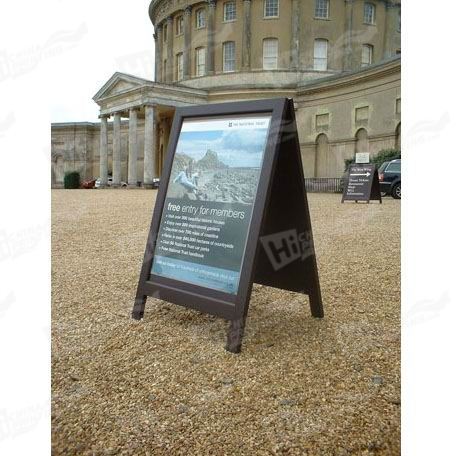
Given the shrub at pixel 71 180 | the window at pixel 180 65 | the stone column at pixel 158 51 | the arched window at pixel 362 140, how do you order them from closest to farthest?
the arched window at pixel 362 140
the window at pixel 180 65
the shrub at pixel 71 180
the stone column at pixel 158 51

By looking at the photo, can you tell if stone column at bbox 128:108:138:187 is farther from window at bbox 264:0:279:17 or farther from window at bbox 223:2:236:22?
window at bbox 264:0:279:17

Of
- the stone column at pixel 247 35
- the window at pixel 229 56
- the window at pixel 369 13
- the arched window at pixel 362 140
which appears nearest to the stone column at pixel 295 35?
the stone column at pixel 247 35

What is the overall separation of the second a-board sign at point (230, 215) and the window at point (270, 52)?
1543 inches

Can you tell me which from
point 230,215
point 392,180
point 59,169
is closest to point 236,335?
point 230,215

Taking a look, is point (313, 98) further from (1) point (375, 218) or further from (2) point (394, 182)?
(1) point (375, 218)

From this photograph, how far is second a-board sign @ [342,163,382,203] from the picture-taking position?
52.7ft

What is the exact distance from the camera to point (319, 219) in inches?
459

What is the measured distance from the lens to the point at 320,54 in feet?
134

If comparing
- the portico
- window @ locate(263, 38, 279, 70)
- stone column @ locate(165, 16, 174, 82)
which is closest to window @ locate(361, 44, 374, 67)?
window @ locate(263, 38, 279, 70)

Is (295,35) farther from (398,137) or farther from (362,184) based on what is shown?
(362,184)

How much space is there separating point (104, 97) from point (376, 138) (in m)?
22.1

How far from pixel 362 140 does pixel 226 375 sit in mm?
32160

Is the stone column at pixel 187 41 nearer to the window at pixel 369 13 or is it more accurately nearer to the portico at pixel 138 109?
the portico at pixel 138 109

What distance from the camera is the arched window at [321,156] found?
35.6 metres
